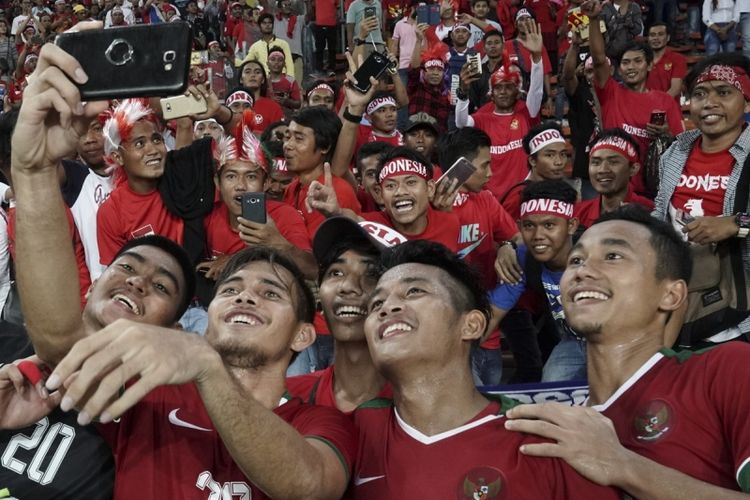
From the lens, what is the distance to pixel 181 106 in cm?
541

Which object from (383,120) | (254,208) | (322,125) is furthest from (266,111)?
(254,208)

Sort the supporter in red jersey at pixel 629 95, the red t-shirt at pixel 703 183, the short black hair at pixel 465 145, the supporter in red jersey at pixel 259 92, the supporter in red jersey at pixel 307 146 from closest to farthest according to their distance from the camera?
the red t-shirt at pixel 703 183 < the supporter in red jersey at pixel 307 146 < the short black hair at pixel 465 145 < the supporter in red jersey at pixel 629 95 < the supporter in red jersey at pixel 259 92

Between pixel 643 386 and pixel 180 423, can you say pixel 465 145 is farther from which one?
pixel 180 423

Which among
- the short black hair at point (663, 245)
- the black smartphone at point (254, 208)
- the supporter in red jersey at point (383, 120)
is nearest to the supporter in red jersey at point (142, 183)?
the black smartphone at point (254, 208)

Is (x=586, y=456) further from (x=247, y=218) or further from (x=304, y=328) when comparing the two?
(x=247, y=218)

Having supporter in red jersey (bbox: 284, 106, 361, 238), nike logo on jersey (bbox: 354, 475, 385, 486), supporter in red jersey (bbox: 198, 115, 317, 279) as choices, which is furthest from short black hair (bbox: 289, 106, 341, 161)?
nike logo on jersey (bbox: 354, 475, 385, 486)

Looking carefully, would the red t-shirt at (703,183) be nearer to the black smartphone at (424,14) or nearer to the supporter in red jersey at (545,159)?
the supporter in red jersey at (545,159)

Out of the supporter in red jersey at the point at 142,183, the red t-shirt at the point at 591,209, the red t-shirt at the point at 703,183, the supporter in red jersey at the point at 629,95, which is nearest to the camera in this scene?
the red t-shirt at the point at 703,183

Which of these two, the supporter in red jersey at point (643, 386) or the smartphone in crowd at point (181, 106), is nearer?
the supporter in red jersey at point (643, 386)

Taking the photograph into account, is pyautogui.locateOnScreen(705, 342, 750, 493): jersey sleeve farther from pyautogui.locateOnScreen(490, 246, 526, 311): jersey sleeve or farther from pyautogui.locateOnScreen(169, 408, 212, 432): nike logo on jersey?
pyautogui.locateOnScreen(490, 246, 526, 311): jersey sleeve

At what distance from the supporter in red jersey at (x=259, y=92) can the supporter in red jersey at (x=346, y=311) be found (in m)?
6.36

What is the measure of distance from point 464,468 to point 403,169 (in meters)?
2.82

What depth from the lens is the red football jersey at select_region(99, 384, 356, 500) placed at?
268 centimetres

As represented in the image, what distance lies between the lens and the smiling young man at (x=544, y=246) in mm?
5051
